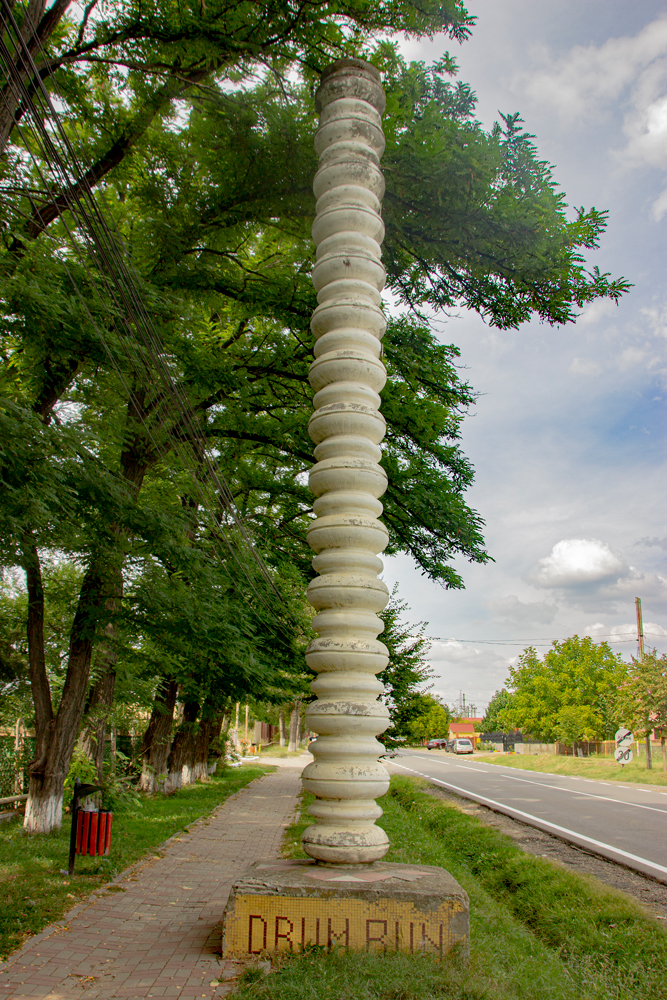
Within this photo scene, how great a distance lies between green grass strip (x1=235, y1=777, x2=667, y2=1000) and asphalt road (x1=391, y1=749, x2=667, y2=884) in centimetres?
184

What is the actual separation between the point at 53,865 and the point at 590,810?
41.4ft

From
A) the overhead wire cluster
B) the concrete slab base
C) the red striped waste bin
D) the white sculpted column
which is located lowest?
the red striped waste bin

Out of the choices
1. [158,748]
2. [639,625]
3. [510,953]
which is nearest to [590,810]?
[158,748]

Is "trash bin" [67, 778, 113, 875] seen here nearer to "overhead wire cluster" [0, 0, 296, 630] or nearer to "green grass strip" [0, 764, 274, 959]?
"green grass strip" [0, 764, 274, 959]

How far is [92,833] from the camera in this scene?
862cm

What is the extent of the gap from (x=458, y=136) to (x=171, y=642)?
27.4 feet

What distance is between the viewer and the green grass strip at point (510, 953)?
12.2 feet

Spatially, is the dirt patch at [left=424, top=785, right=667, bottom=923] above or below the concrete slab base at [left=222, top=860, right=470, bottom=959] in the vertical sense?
below

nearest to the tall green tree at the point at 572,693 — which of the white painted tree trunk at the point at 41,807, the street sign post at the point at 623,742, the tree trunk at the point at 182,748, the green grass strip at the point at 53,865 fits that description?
the street sign post at the point at 623,742

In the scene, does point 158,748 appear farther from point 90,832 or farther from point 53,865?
point 90,832

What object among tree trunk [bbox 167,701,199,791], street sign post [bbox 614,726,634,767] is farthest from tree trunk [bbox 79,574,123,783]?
street sign post [bbox 614,726,634,767]

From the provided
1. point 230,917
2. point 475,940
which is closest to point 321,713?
point 230,917

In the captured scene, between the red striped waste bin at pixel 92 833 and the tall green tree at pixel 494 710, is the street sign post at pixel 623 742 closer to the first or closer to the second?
the red striped waste bin at pixel 92 833

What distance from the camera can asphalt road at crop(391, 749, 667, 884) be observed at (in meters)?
11.4
